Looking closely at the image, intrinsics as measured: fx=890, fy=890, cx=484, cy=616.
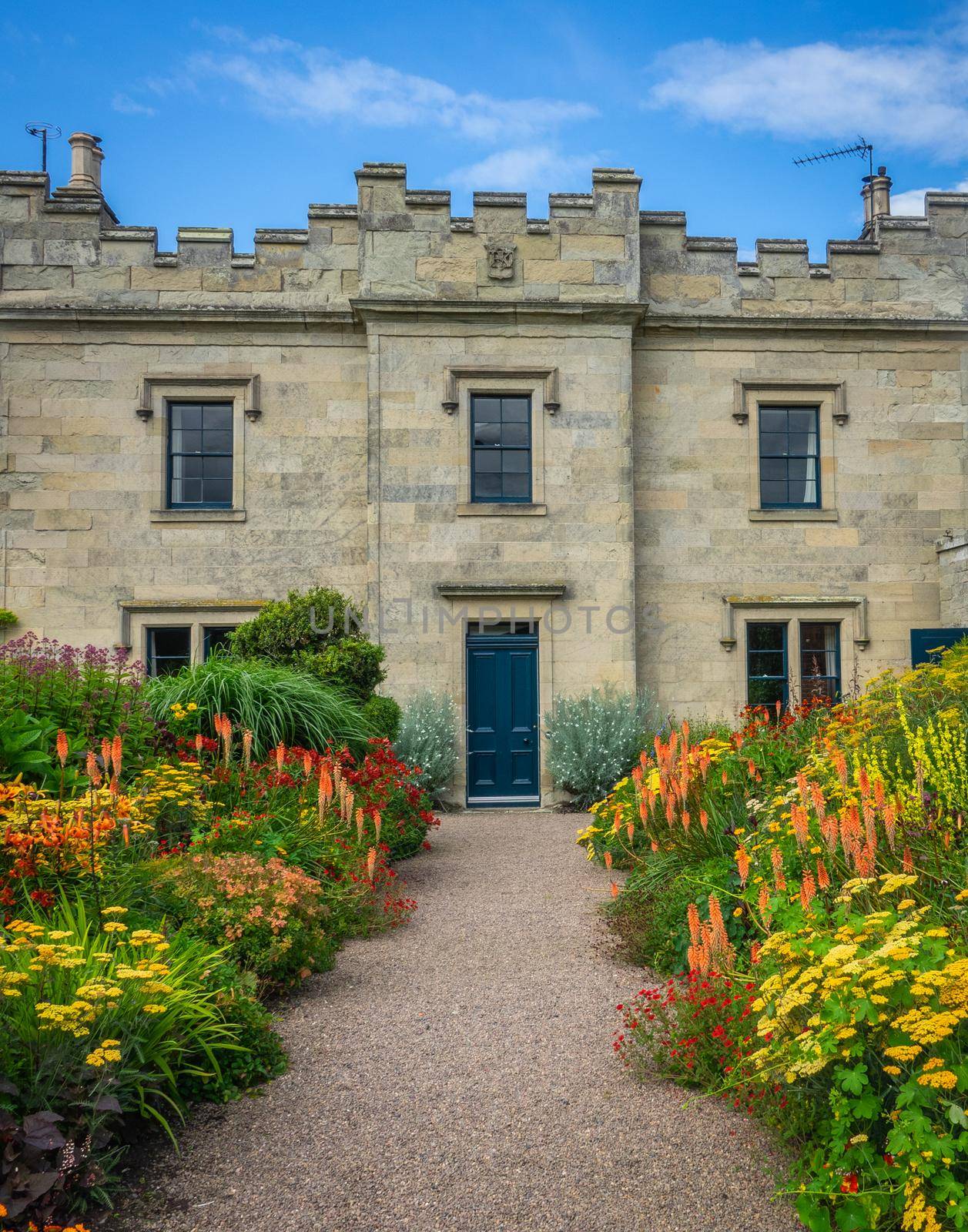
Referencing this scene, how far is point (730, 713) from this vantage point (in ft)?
41.8

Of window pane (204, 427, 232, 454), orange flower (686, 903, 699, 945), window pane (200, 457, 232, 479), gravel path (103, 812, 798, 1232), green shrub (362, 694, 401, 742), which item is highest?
window pane (204, 427, 232, 454)

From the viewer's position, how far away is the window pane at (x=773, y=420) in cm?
1324

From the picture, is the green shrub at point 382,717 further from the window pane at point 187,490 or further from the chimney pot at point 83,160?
the chimney pot at point 83,160

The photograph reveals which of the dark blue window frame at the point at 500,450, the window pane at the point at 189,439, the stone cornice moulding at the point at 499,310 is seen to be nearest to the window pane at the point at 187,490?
the window pane at the point at 189,439

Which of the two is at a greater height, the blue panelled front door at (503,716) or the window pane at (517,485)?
the window pane at (517,485)

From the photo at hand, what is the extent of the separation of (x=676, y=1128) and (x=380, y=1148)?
1220 mm

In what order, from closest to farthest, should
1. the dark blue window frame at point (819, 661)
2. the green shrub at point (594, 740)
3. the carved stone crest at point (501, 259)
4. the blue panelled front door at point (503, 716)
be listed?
1. the green shrub at point (594, 740)
2. the blue panelled front door at point (503, 716)
3. the carved stone crest at point (501, 259)
4. the dark blue window frame at point (819, 661)

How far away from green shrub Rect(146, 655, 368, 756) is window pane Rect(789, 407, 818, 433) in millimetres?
8273

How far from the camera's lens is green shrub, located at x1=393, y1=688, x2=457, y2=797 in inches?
440

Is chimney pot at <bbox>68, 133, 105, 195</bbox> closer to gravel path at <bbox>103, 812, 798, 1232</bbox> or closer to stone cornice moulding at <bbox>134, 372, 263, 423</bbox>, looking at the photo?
stone cornice moulding at <bbox>134, 372, 263, 423</bbox>

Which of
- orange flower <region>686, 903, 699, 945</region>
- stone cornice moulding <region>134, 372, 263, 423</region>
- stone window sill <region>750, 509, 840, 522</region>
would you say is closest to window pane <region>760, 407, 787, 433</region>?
stone window sill <region>750, 509, 840, 522</region>

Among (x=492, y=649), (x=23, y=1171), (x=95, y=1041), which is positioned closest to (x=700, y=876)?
(x=95, y=1041)

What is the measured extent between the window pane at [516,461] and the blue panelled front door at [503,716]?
234cm

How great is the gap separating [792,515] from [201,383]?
28.6ft
